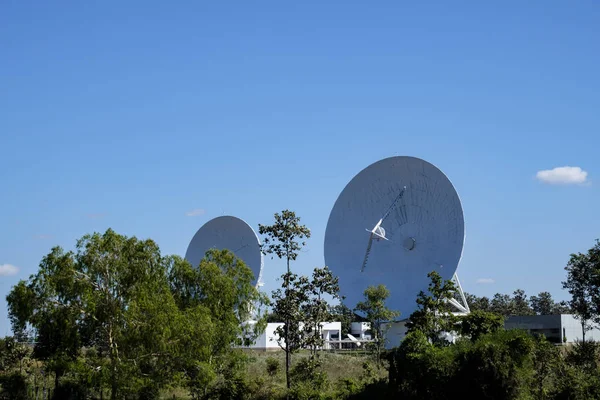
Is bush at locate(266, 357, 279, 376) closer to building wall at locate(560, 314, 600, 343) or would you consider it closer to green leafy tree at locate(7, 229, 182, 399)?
green leafy tree at locate(7, 229, 182, 399)

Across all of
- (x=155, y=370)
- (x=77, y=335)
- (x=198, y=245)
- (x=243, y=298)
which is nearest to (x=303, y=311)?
(x=243, y=298)

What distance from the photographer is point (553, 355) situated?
27562 millimetres

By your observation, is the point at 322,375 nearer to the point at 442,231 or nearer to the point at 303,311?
the point at 303,311

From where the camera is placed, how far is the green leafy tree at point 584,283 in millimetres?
53122

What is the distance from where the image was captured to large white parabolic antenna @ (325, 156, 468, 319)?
5134cm

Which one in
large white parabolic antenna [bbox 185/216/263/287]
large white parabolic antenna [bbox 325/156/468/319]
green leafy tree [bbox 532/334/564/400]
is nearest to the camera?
green leafy tree [bbox 532/334/564/400]

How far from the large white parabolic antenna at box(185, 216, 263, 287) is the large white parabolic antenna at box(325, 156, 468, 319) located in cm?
760

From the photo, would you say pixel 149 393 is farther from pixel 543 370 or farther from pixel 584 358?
pixel 584 358

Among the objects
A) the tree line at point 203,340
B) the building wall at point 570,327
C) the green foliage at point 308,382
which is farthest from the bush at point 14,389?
the building wall at point 570,327

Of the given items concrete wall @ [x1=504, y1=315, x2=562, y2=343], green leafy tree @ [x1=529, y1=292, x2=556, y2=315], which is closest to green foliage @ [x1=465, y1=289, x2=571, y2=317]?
green leafy tree @ [x1=529, y1=292, x2=556, y2=315]

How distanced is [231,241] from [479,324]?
4021 centimetres

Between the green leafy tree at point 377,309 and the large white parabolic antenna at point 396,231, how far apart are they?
3.56 ft

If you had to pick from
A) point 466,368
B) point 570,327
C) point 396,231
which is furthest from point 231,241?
point 466,368

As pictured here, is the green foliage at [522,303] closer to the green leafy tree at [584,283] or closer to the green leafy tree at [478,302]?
the green leafy tree at [478,302]
